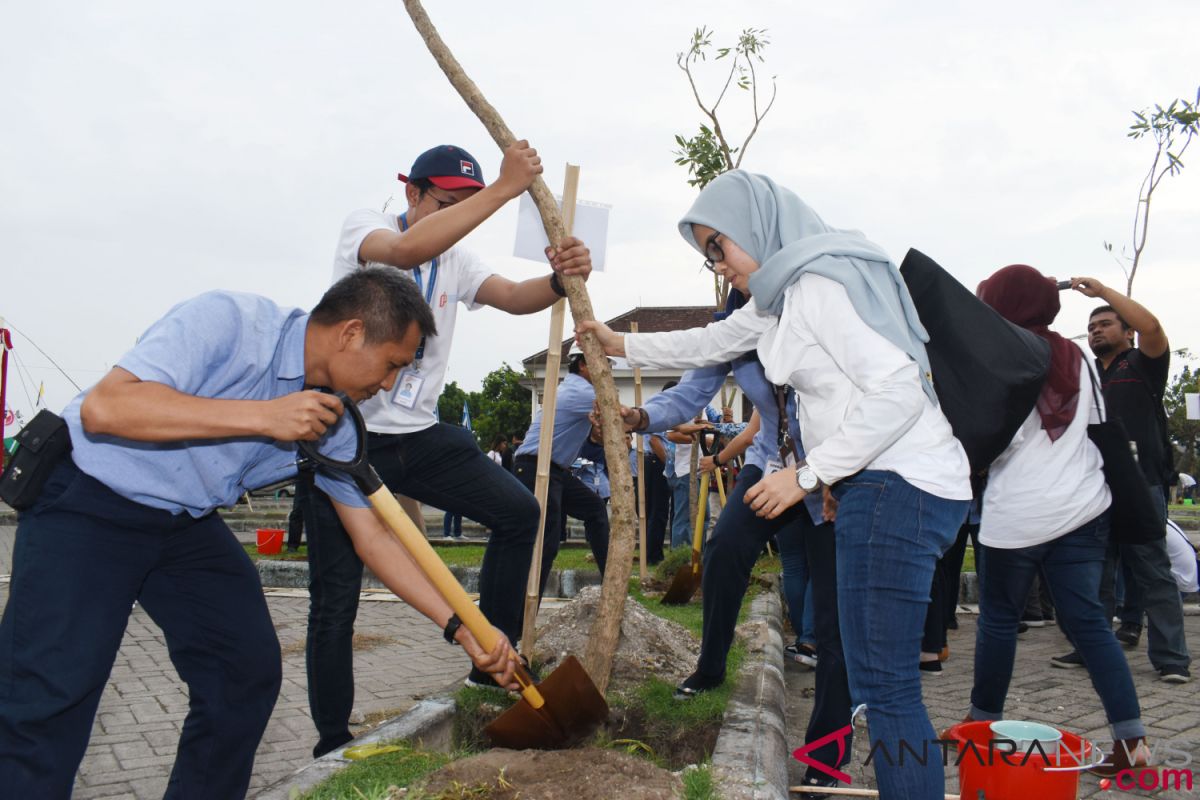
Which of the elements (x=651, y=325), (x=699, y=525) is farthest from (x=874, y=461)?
(x=651, y=325)

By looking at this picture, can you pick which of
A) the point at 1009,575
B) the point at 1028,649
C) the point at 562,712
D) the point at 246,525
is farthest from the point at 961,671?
the point at 246,525

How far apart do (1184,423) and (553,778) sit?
187 ft

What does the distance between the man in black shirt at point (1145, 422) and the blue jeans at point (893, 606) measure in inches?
115

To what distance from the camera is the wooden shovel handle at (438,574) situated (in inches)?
97.7

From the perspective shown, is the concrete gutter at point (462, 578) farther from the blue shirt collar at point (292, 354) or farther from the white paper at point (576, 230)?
the blue shirt collar at point (292, 354)

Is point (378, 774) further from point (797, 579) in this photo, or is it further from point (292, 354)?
point (797, 579)

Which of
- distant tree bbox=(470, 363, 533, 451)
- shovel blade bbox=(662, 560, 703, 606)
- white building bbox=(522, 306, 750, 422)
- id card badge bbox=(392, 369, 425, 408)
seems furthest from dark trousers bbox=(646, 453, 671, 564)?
distant tree bbox=(470, 363, 533, 451)

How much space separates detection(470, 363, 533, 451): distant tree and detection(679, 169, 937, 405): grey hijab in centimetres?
4121

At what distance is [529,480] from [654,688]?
319 cm

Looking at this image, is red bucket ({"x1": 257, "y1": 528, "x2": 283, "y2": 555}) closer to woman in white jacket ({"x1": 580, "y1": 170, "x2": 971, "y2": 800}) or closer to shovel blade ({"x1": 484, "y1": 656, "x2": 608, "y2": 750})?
shovel blade ({"x1": 484, "y1": 656, "x2": 608, "y2": 750})

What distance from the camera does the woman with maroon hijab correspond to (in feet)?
12.1

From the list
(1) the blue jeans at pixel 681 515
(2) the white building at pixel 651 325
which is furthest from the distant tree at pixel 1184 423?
(1) the blue jeans at pixel 681 515

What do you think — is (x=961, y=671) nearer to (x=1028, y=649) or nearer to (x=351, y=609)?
(x=1028, y=649)

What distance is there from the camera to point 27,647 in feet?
7.31
